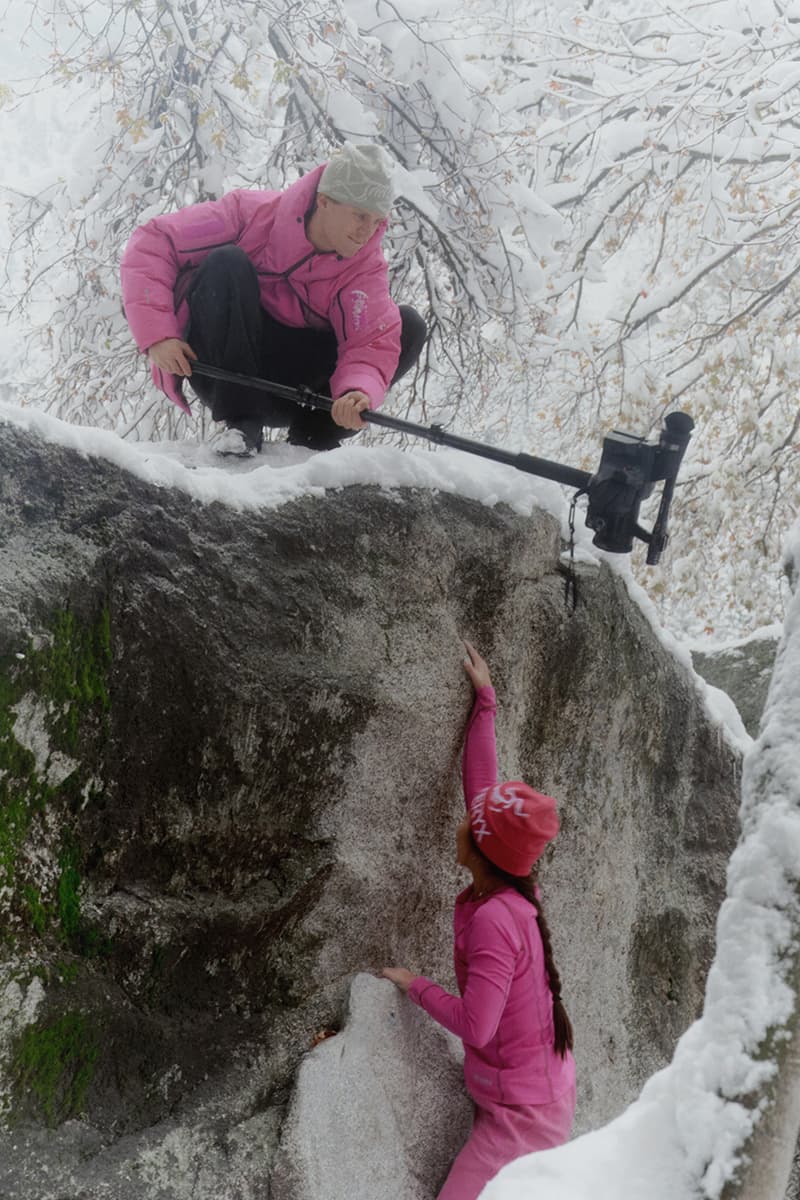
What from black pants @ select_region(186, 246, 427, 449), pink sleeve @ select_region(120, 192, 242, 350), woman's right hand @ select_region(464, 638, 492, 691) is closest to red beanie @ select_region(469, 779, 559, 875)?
woman's right hand @ select_region(464, 638, 492, 691)

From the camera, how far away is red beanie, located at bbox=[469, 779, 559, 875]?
2.38 m

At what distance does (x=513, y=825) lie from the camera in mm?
2395

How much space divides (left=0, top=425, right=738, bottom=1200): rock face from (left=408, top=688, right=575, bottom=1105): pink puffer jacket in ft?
0.58

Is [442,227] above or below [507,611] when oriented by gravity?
above

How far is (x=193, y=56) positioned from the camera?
4562 mm

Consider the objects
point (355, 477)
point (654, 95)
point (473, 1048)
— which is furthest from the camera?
point (654, 95)

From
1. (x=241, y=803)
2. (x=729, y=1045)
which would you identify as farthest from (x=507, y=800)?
(x=729, y=1045)

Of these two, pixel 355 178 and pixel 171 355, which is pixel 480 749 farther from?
pixel 355 178

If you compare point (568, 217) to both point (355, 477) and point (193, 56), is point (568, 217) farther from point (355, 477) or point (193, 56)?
point (355, 477)

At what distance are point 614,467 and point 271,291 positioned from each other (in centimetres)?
124

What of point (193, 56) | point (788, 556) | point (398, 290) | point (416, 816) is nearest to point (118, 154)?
point (193, 56)

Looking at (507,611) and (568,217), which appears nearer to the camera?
(507,611)

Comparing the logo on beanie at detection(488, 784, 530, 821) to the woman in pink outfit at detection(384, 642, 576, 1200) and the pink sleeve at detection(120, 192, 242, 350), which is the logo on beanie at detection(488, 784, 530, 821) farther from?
the pink sleeve at detection(120, 192, 242, 350)

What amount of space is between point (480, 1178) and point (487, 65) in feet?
24.0
